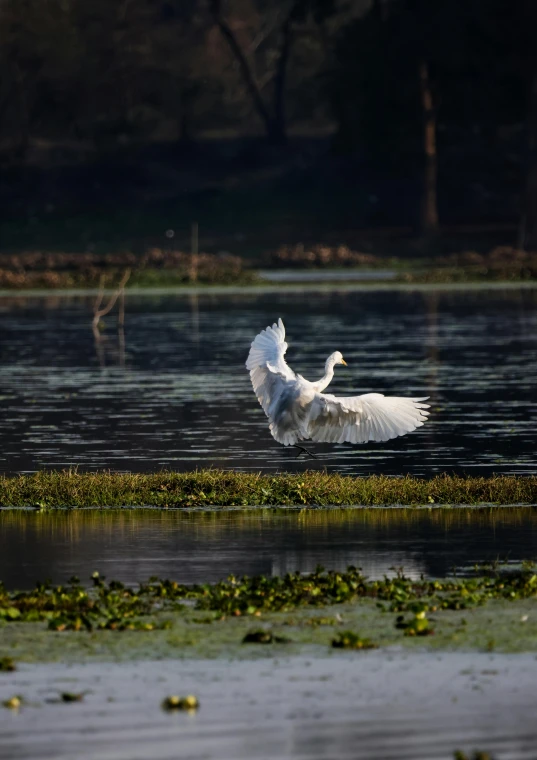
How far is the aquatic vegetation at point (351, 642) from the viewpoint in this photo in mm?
11906

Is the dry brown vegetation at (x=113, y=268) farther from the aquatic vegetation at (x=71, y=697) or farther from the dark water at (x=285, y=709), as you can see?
the aquatic vegetation at (x=71, y=697)

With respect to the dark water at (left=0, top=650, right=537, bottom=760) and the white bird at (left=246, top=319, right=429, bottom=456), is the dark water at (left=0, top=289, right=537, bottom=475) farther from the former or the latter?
the dark water at (left=0, top=650, right=537, bottom=760)

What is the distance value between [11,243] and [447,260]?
895 inches

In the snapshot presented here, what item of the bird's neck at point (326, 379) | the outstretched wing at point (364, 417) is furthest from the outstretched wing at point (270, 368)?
the outstretched wing at point (364, 417)

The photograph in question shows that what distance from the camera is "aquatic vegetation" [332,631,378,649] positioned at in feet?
39.1

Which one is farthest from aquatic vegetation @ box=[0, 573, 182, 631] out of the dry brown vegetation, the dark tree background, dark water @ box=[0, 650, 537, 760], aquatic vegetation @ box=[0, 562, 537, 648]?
the dark tree background

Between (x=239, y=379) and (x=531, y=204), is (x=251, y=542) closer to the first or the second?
(x=239, y=379)

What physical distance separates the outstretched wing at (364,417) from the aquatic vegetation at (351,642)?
Answer: 594 centimetres

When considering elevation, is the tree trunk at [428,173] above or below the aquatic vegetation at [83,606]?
above

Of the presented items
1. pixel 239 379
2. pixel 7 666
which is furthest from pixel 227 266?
pixel 7 666

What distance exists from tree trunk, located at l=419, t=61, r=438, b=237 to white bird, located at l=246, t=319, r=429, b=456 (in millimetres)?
70010

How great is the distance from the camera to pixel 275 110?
107500 mm

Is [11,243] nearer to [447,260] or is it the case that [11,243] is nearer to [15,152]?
[15,152]

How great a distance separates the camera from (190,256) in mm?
83188
